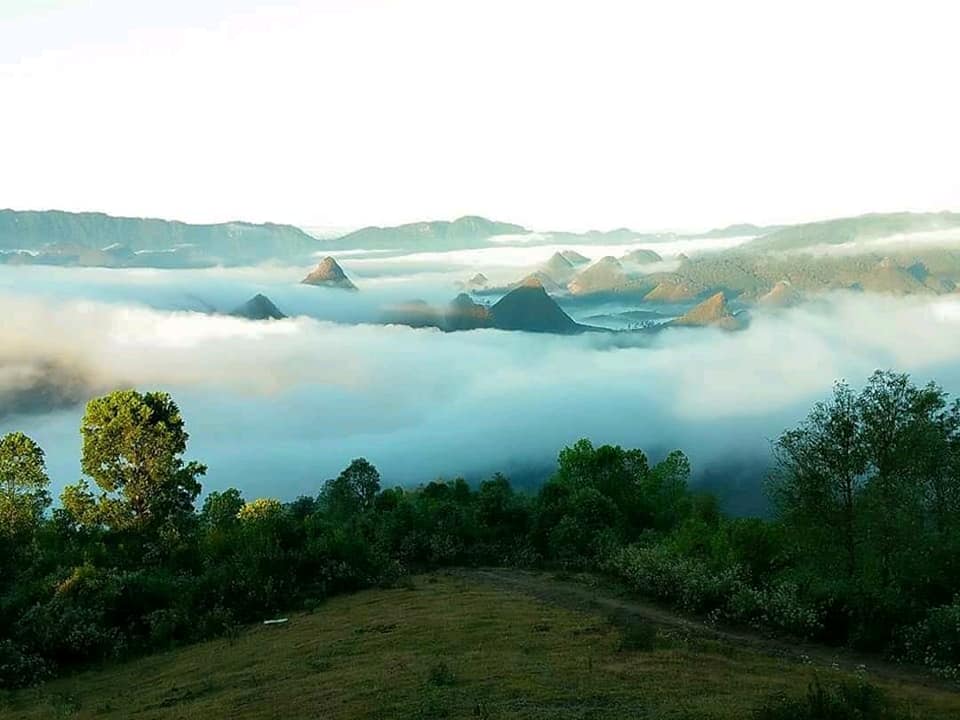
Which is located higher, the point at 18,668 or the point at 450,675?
the point at 450,675

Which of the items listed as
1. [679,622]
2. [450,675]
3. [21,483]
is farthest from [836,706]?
[21,483]

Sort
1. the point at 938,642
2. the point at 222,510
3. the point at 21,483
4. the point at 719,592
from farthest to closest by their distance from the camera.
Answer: the point at 222,510, the point at 21,483, the point at 719,592, the point at 938,642

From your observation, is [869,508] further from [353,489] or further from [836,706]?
[353,489]

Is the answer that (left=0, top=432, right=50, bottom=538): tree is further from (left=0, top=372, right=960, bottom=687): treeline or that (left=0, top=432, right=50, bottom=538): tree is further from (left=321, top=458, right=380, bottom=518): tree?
(left=321, top=458, right=380, bottom=518): tree

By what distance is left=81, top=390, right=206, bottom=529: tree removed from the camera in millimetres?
→ 46000

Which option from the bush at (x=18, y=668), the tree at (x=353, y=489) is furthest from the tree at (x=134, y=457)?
the tree at (x=353, y=489)

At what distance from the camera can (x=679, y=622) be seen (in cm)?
2722

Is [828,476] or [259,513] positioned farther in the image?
[259,513]

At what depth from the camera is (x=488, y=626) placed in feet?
83.9

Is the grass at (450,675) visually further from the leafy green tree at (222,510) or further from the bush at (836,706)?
the leafy green tree at (222,510)

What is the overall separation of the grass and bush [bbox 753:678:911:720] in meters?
0.54

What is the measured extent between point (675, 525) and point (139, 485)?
35.4 m

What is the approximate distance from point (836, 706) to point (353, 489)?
6322 centimetres

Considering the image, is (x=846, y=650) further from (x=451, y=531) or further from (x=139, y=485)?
(x=139, y=485)
